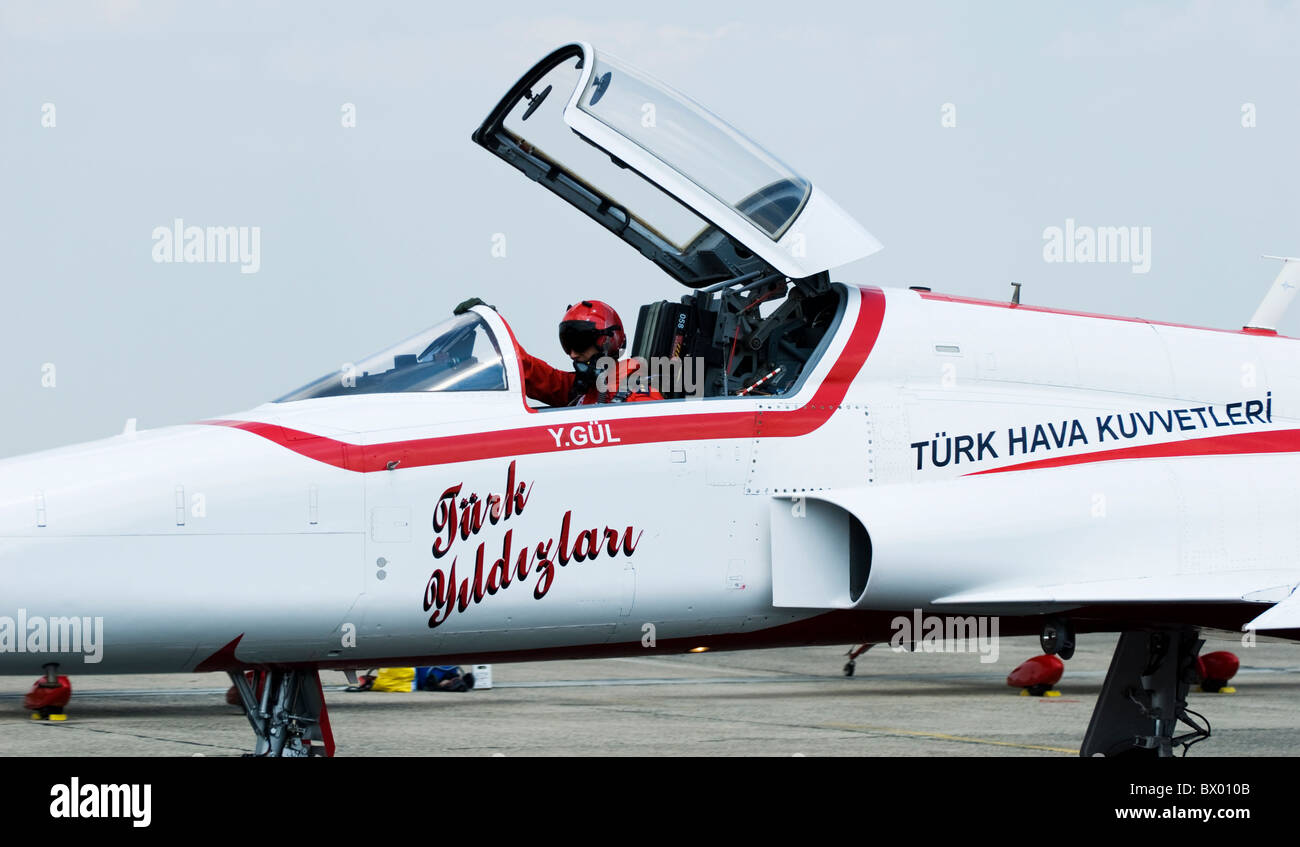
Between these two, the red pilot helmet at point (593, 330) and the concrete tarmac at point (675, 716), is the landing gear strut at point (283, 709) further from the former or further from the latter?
the concrete tarmac at point (675, 716)

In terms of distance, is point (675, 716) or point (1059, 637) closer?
point (1059, 637)

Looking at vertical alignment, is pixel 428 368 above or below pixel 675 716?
above

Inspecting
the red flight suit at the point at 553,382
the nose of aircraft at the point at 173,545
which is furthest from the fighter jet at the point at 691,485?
the red flight suit at the point at 553,382

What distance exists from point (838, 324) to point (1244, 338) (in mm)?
2361

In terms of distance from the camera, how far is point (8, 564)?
5320mm

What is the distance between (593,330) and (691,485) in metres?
1.07

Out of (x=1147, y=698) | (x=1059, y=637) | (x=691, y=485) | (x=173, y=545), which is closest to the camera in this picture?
(x=173, y=545)

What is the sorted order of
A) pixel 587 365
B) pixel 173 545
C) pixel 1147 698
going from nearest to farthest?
pixel 173 545 < pixel 587 365 < pixel 1147 698

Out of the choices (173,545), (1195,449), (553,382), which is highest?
(553,382)

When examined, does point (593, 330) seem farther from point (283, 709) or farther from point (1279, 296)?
point (1279, 296)

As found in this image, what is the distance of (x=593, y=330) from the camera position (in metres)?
7.13

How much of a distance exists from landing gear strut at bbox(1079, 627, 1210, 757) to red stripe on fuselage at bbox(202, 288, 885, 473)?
6.82ft

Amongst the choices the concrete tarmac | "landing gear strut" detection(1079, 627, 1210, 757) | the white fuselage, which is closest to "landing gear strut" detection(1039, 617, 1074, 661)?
the white fuselage

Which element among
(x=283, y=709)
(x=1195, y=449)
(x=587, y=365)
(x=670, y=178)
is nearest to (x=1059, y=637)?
(x=1195, y=449)
